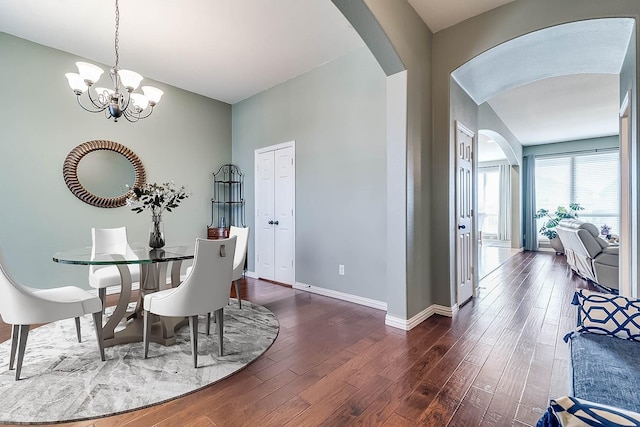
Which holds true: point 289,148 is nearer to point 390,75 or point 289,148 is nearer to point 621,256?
point 390,75

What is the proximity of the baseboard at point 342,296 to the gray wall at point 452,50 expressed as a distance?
61 centimetres

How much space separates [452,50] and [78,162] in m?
4.47

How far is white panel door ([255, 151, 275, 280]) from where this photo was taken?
460 cm

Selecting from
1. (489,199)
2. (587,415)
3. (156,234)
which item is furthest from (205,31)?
(489,199)

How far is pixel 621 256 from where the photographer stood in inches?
114

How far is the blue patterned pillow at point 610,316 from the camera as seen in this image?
4.50 feet

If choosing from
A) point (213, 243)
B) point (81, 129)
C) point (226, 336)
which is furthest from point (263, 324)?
point (81, 129)

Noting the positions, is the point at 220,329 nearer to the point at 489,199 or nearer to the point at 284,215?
the point at 284,215

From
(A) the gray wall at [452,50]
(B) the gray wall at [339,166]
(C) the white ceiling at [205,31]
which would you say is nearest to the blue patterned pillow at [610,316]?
(A) the gray wall at [452,50]

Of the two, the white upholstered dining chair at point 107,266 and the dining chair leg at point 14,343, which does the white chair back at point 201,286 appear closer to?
the dining chair leg at point 14,343

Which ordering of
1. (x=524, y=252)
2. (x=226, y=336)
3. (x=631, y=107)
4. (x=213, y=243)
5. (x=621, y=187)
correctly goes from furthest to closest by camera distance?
1. (x=524, y=252)
2. (x=621, y=187)
3. (x=226, y=336)
4. (x=631, y=107)
5. (x=213, y=243)

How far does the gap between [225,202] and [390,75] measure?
3468 millimetres

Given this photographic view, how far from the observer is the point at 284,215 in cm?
439

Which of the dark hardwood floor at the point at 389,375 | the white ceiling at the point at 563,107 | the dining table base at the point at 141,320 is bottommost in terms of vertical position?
the dark hardwood floor at the point at 389,375
